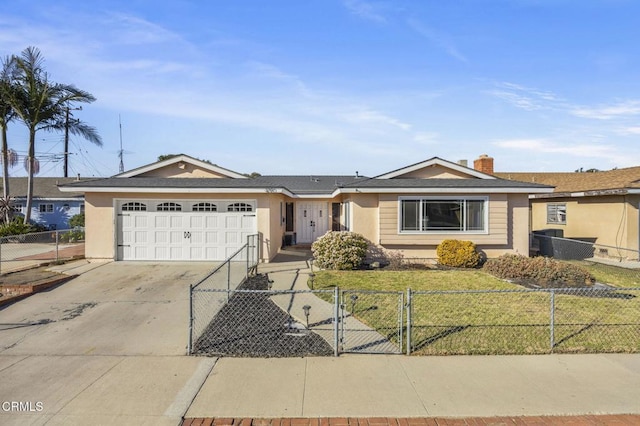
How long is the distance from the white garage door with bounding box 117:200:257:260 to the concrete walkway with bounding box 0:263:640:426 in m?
7.77

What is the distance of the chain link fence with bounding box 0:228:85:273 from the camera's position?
12616mm

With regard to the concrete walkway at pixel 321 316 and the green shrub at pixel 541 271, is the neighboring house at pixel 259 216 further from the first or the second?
the concrete walkway at pixel 321 316

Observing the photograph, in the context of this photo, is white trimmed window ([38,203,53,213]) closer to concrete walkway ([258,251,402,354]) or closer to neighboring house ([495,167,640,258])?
concrete walkway ([258,251,402,354])

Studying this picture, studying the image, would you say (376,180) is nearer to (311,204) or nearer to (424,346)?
(311,204)

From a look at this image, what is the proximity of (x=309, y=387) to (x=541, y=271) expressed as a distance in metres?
8.92

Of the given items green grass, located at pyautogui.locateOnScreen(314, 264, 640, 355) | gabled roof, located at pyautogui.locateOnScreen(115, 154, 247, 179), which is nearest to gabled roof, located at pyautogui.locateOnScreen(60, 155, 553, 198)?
gabled roof, located at pyautogui.locateOnScreen(115, 154, 247, 179)

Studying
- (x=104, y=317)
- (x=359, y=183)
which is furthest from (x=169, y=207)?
(x=359, y=183)

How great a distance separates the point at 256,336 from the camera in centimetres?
645

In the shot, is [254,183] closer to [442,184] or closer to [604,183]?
[442,184]

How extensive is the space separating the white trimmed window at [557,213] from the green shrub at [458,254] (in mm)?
8568

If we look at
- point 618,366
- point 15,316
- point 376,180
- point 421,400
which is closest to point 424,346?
point 421,400

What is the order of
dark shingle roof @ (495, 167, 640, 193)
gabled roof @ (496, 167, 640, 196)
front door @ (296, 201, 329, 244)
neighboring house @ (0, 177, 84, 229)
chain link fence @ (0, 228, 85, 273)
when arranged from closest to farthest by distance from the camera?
chain link fence @ (0, 228, 85, 273), gabled roof @ (496, 167, 640, 196), dark shingle roof @ (495, 167, 640, 193), front door @ (296, 201, 329, 244), neighboring house @ (0, 177, 84, 229)

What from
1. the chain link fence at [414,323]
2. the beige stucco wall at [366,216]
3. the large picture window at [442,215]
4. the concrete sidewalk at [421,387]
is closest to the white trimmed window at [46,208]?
the chain link fence at [414,323]

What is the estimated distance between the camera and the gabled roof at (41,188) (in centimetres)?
2716
